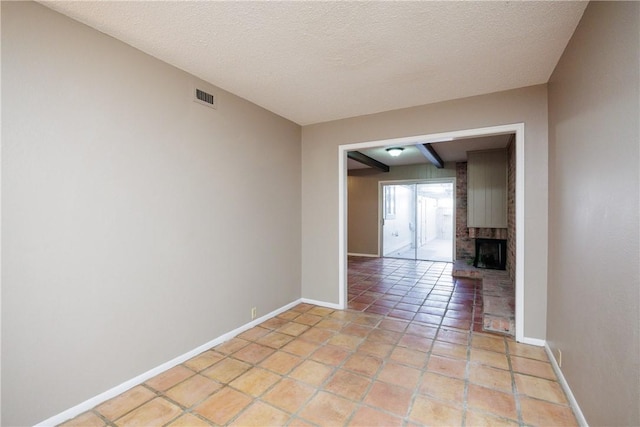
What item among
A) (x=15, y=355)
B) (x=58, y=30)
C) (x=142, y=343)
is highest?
(x=58, y=30)

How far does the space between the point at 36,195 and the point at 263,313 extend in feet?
8.04

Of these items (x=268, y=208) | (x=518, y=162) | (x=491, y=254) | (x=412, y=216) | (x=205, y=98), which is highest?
(x=205, y=98)

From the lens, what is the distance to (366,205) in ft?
27.2

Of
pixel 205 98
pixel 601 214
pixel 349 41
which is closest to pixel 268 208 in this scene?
pixel 205 98

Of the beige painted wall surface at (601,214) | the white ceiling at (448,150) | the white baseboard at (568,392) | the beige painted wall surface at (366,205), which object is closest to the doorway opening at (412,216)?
the beige painted wall surface at (366,205)

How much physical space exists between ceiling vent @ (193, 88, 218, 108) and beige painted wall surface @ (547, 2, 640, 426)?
9.53 feet

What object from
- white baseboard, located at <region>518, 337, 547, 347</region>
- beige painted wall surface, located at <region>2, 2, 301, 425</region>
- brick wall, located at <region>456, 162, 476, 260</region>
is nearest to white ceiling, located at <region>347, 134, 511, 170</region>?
brick wall, located at <region>456, 162, 476, 260</region>

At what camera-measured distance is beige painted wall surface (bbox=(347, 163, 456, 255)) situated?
26.1 ft

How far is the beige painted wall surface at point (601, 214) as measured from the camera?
123cm

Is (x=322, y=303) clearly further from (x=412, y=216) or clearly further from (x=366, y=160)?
(x=412, y=216)

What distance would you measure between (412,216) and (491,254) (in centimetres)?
227

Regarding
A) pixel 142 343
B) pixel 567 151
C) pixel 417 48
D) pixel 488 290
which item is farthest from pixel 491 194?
pixel 142 343

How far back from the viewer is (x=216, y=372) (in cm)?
237

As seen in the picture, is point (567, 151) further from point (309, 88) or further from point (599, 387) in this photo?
point (309, 88)
